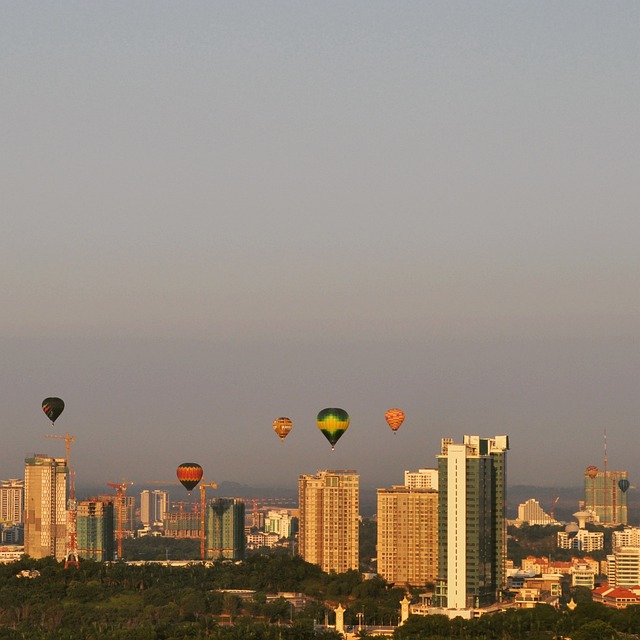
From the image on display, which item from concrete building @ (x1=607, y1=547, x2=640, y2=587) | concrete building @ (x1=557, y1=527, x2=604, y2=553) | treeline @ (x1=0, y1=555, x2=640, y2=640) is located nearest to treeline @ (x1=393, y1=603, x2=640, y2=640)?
treeline @ (x1=0, y1=555, x2=640, y2=640)

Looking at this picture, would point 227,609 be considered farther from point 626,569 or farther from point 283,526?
point 283,526

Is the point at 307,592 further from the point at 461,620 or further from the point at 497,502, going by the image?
the point at 461,620

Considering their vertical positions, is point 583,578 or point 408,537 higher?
point 408,537

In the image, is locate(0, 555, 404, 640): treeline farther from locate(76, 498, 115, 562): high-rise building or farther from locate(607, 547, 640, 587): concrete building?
locate(76, 498, 115, 562): high-rise building


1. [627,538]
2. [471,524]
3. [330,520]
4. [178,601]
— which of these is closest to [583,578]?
[330,520]

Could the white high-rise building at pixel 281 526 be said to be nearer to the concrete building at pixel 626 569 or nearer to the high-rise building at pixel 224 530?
the high-rise building at pixel 224 530

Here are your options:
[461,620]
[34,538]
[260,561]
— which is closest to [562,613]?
[461,620]
